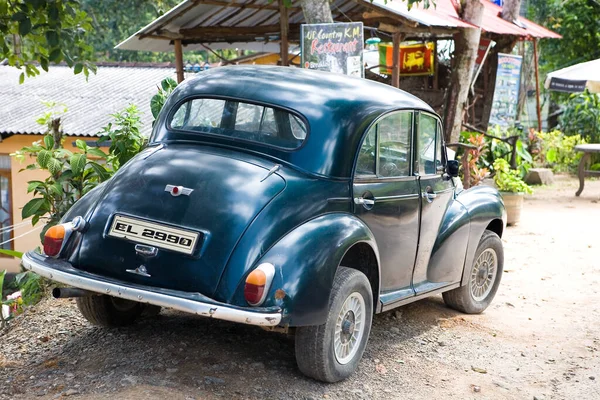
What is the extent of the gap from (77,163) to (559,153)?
13912 millimetres

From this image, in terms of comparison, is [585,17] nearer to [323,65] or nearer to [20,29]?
[323,65]

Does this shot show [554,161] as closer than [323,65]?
No

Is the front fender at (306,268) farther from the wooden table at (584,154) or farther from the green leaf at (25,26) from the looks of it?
the wooden table at (584,154)

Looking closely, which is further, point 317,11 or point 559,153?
point 559,153

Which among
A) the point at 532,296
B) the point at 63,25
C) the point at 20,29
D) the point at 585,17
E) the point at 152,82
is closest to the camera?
the point at 20,29

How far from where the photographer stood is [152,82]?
17219mm

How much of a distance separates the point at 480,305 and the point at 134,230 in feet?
11.3

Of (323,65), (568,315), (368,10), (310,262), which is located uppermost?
(368,10)

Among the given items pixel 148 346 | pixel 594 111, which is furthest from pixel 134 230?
pixel 594 111

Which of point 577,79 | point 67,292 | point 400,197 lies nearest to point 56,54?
point 67,292

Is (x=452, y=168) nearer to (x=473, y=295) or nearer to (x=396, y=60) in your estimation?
(x=473, y=295)

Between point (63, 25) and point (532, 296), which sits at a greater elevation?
point (63, 25)

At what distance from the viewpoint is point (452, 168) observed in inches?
234

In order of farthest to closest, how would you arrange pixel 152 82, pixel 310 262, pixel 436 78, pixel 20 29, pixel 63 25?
pixel 152 82 < pixel 436 78 < pixel 63 25 < pixel 20 29 < pixel 310 262
